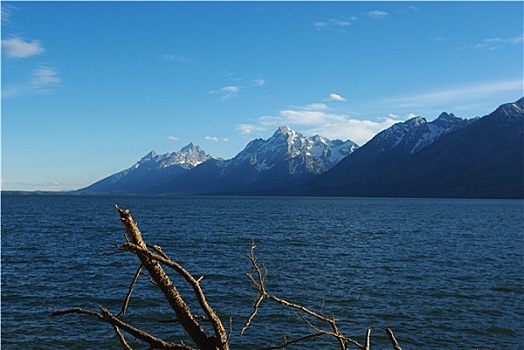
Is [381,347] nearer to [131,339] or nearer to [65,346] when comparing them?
[131,339]

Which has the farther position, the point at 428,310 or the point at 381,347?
the point at 428,310

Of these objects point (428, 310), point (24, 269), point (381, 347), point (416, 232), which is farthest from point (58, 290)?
point (416, 232)

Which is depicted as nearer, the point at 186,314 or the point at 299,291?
the point at 186,314

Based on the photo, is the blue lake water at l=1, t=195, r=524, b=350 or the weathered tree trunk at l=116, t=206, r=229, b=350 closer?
the weathered tree trunk at l=116, t=206, r=229, b=350

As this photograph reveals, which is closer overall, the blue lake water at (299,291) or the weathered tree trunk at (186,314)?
the weathered tree trunk at (186,314)

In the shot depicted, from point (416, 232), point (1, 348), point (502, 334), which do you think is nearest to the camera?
point (1, 348)

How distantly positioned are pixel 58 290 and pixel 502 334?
2467cm

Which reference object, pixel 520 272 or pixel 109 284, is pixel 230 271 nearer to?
pixel 109 284

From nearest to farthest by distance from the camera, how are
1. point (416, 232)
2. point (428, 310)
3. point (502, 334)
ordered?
1. point (502, 334)
2. point (428, 310)
3. point (416, 232)

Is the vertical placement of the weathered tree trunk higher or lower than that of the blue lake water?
higher

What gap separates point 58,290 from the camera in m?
28.4

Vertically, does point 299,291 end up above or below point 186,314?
below

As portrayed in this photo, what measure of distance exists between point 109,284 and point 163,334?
1168 centimetres

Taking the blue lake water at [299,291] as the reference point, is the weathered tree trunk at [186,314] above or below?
above
